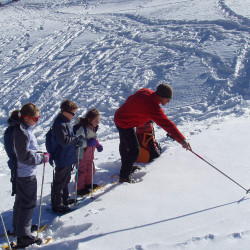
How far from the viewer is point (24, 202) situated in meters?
3.43

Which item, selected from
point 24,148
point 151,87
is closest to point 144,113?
point 24,148

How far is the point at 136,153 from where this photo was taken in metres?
4.72

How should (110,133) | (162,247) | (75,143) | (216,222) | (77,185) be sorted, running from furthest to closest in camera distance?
(110,133) → (77,185) → (75,143) → (216,222) → (162,247)

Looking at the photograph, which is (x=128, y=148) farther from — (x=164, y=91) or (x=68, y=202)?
(x=68, y=202)

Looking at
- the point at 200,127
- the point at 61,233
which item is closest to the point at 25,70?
the point at 200,127

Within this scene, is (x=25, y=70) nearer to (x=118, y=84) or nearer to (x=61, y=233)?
(x=118, y=84)

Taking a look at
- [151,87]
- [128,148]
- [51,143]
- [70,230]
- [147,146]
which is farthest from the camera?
[151,87]

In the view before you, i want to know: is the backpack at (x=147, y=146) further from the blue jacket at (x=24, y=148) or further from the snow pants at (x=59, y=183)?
the blue jacket at (x=24, y=148)

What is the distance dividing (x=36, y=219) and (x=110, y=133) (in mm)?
4691

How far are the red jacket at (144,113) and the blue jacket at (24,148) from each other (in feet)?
4.98

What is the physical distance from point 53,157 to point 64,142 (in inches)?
11.9

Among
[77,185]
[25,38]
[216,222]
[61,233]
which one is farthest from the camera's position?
[25,38]

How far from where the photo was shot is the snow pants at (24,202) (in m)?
3.38

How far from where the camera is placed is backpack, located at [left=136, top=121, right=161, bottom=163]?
18.5 feet
